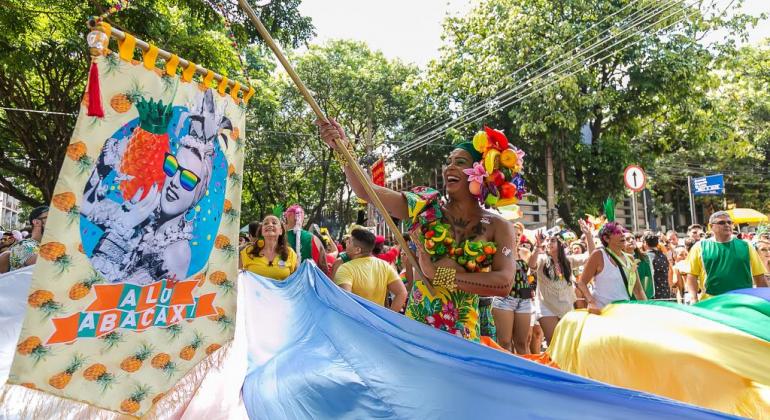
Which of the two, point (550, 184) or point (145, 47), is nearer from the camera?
point (145, 47)

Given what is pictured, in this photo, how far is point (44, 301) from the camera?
2230mm

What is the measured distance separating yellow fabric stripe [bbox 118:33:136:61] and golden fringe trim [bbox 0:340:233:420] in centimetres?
141

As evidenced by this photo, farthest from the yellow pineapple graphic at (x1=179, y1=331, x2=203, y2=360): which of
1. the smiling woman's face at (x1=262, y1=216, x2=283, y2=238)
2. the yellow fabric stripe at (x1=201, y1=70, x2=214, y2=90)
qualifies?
the smiling woman's face at (x1=262, y1=216, x2=283, y2=238)

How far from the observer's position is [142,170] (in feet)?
8.38

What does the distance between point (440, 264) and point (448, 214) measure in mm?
314

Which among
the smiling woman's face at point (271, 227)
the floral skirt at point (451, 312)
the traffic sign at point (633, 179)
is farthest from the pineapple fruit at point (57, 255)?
the traffic sign at point (633, 179)

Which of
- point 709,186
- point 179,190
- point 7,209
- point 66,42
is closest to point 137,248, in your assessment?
point 179,190

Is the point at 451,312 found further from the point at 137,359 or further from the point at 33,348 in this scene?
the point at 33,348

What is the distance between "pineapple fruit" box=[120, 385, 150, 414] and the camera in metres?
2.59

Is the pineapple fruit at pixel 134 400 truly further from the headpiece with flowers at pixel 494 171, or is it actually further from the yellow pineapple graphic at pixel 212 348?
the headpiece with flowers at pixel 494 171

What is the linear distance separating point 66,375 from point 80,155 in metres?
0.90

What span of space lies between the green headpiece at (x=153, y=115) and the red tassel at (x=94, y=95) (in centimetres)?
20

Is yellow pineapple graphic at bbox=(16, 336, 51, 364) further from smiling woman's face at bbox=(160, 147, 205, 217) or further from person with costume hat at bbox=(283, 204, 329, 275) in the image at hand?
person with costume hat at bbox=(283, 204, 329, 275)

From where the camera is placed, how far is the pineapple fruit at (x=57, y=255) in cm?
224
